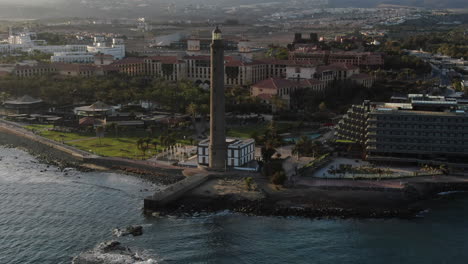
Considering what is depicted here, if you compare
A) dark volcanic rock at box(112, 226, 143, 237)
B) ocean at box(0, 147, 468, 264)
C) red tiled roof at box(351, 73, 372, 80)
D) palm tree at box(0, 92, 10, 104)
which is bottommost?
ocean at box(0, 147, 468, 264)

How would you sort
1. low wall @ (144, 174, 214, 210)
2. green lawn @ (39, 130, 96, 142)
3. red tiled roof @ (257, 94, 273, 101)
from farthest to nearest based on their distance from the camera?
1. red tiled roof @ (257, 94, 273, 101)
2. green lawn @ (39, 130, 96, 142)
3. low wall @ (144, 174, 214, 210)

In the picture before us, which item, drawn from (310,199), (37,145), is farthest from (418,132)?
(37,145)

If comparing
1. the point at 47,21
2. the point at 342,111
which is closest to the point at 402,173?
the point at 342,111

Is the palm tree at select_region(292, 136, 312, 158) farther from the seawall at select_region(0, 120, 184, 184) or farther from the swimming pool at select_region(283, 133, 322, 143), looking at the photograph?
the seawall at select_region(0, 120, 184, 184)

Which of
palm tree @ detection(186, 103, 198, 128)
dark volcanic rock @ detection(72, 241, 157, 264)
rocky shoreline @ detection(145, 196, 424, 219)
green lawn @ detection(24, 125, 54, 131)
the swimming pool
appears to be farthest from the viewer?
palm tree @ detection(186, 103, 198, 128)

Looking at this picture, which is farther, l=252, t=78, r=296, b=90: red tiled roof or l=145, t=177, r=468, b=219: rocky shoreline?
l=252, t=78, r=296, b=90: red tiled roof

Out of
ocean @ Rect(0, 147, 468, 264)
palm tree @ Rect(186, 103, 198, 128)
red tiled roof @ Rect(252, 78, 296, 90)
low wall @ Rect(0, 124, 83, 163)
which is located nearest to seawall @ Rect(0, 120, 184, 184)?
low wall @ Rect(0, 124, 83, 163)
